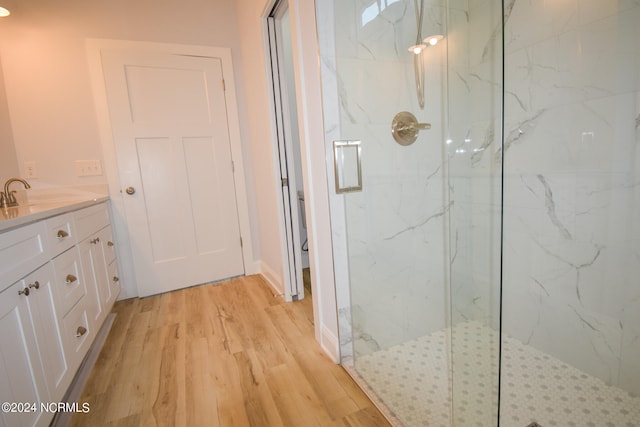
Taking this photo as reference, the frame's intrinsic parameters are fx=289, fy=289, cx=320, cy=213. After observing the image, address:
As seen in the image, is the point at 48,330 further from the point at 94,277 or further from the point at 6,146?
the point at 6,146

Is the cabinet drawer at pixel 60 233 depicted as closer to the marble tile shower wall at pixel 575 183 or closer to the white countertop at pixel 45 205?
the white countertop at pixel 45 205

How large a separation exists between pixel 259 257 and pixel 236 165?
2.88 ft

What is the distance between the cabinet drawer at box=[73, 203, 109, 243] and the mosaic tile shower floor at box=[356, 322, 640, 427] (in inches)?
63.3

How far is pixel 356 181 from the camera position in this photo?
134cm

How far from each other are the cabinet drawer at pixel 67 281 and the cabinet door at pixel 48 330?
1.9 inches

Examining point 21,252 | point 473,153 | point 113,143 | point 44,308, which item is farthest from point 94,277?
point 473,153

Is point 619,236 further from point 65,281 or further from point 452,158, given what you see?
point 65,281

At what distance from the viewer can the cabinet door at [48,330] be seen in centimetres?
102

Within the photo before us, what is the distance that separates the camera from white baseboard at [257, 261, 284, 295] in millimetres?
2216

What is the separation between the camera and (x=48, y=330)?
1081 mm

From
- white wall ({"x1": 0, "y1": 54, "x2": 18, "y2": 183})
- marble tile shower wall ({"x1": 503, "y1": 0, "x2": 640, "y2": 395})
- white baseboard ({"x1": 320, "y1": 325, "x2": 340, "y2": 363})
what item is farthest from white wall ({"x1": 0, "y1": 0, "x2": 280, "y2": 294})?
marble tile shower wall ({"x1": 503, "y1": 0, "x2": 640, "y2": 395})

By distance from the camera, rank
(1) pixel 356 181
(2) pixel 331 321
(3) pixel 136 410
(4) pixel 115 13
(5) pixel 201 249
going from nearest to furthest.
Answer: (3) pixel 136 410
(1) pixel 356 181
(2) pixel 331 321
(4) pixel 115 13
(5) pixel 201 249

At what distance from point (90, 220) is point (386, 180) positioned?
1.75 m

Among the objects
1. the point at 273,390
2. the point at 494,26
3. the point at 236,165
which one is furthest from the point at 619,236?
the point at 236,165
